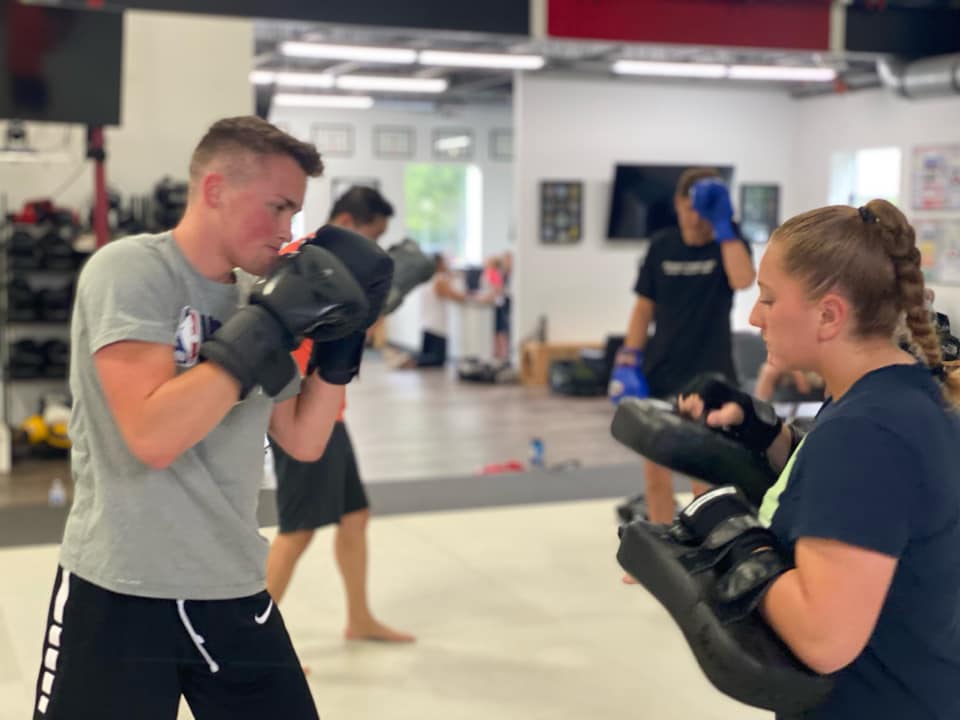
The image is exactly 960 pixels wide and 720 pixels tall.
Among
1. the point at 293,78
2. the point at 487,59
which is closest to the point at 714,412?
the point at 487,59

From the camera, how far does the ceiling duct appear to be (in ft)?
25.8

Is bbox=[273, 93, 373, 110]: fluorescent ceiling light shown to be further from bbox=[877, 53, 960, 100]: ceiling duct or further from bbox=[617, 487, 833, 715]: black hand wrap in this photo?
bbox=[617, 487, 833, 715]: black hand wrap

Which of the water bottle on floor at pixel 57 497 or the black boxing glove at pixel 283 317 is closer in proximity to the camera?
the black boxing glove at pixel 283 317

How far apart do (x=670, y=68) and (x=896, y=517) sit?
9.11 metres

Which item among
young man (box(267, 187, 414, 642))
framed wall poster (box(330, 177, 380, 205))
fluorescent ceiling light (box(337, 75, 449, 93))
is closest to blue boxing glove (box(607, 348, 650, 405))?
young man (box(267, 187, 414, 642))

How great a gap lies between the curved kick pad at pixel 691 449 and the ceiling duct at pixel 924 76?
703 cm

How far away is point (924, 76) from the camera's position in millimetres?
8125

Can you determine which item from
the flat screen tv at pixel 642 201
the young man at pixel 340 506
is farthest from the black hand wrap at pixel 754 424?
the flat screen tv at pixel 642 201

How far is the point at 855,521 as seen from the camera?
1.11 metres

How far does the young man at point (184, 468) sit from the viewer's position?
1.49 metres

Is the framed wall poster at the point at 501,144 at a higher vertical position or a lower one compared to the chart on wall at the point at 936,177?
higher

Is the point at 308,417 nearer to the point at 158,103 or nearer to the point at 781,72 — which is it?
the point at 158,103

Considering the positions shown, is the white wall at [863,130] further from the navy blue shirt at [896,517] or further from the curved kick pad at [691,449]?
the navy blue shirt at [896,517]

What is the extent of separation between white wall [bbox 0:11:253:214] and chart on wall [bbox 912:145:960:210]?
5.11m
